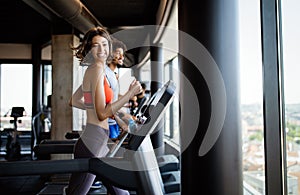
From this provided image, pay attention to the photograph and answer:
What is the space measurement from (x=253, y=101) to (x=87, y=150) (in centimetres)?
110

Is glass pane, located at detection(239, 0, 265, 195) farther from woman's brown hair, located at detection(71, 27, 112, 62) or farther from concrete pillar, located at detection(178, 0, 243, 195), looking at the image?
woman's brown hair, located at detection(71, 27, 112, 62)

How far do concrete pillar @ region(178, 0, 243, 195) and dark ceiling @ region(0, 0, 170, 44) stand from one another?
106 inches

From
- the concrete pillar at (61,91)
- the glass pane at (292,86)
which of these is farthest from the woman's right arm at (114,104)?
the concrete pillar at (61,91)

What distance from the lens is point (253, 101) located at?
2.10 m

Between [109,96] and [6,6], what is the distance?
4.11m

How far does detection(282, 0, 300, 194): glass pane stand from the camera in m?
1.62

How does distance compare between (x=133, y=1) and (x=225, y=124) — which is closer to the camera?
(x=225, y=124)

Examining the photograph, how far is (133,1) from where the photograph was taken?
479 centimetres

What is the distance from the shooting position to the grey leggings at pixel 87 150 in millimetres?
1724

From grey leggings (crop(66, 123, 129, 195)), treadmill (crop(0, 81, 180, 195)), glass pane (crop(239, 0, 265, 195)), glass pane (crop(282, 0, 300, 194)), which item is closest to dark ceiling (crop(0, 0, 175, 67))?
glass pane (crop(239, 0, 265, 195))

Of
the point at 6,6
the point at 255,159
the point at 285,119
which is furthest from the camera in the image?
the point at 6,6

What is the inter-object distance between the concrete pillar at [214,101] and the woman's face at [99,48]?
542 mm

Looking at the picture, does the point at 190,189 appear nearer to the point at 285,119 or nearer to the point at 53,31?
the point at 285,119

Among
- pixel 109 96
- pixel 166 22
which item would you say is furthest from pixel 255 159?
pixel 166 22
